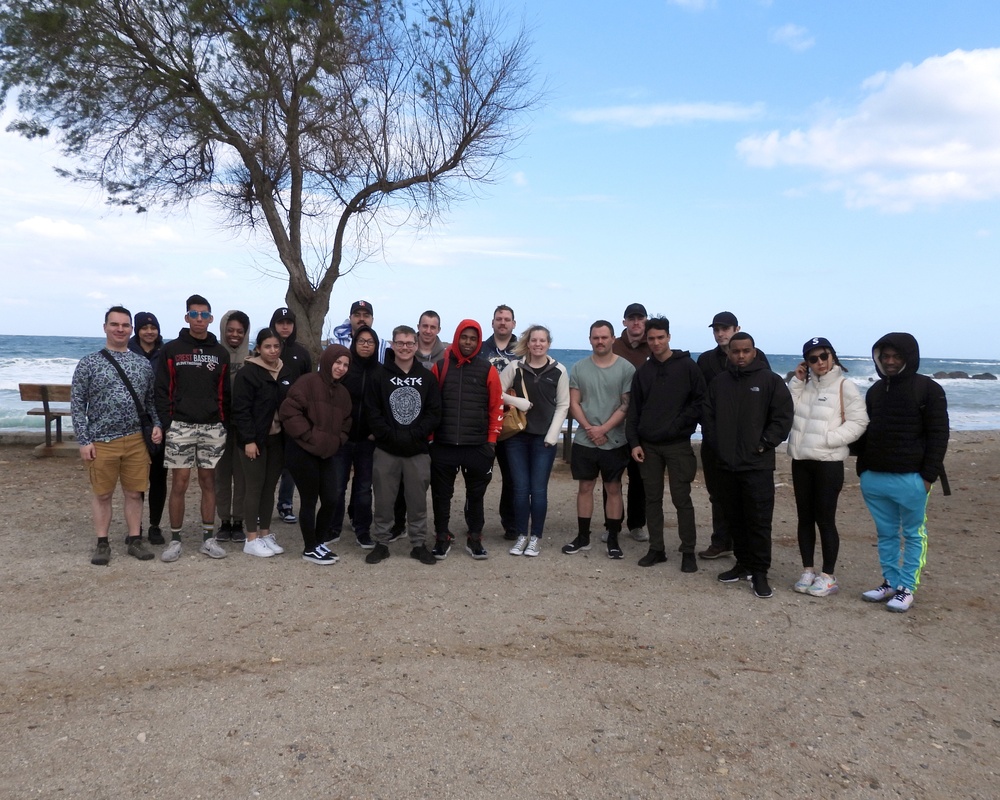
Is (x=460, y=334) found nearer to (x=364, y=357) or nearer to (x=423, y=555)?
(x=364, y=357)

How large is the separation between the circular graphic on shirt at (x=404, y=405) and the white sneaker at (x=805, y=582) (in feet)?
9.76

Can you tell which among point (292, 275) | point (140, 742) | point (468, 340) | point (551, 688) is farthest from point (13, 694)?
point (292, 275)

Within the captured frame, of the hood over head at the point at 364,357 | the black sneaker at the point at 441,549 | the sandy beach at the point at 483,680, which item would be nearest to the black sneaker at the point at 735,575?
the sandy beach at the point at 483,680

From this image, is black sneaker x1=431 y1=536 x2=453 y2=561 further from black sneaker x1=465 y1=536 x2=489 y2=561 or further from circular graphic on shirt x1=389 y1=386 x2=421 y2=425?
circular graphic on shirt x1=389 y1=386 x2=421 y2=425

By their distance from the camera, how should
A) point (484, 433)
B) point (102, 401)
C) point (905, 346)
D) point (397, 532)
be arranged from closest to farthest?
point (905, 346) → point (102, 401) → point (484, 433) → point (397, 532)

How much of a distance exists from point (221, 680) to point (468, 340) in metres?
2.99

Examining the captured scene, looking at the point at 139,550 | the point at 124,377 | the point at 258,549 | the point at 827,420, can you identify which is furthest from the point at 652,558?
the point at 124,377

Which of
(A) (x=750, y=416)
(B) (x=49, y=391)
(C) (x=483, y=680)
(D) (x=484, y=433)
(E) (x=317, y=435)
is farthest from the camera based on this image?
(B) (x=49, y=391)

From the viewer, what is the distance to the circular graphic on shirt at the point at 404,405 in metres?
5.71

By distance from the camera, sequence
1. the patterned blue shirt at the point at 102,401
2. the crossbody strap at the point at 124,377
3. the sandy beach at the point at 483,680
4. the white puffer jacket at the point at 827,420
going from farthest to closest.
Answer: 1. the crossbody strap at the point at 124,377
2. the patterned blue shirt at the point at 102,401
3. the white puffer jacket at the point at 827,420
4. the sandy beach at the point at 483,680

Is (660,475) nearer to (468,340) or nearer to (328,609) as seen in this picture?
(468,340)

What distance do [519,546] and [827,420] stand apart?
254 centimetres

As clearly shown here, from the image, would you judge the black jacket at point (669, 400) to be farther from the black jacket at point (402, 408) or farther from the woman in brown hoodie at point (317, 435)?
the woman in brown hoodie at point (317, 435)

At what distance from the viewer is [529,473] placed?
6270mm
